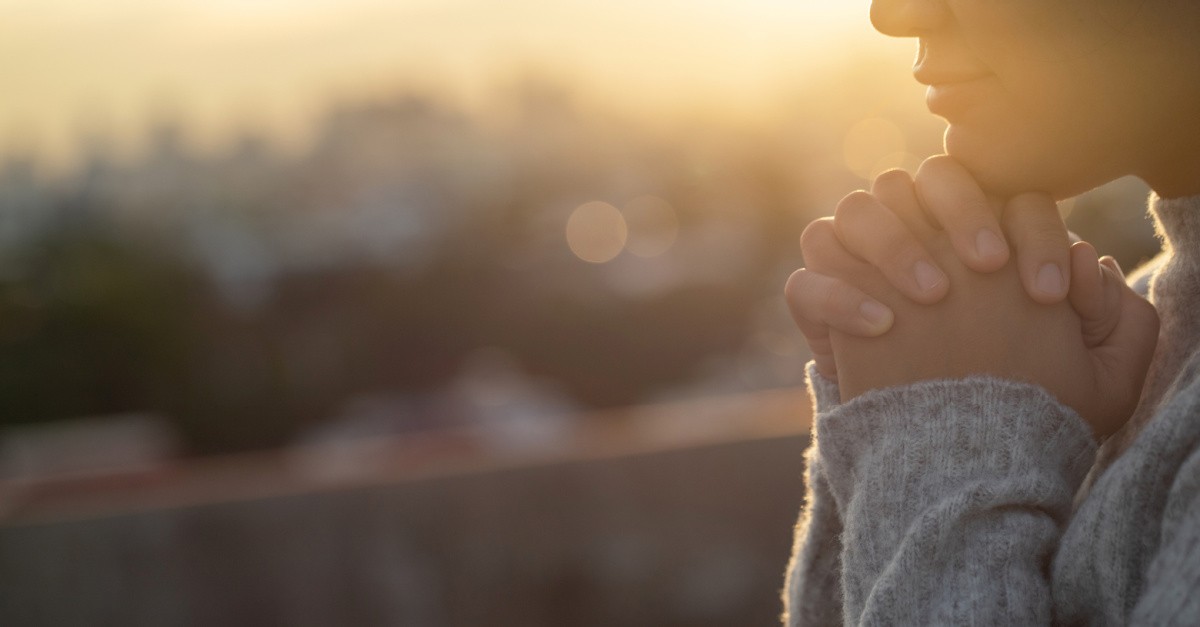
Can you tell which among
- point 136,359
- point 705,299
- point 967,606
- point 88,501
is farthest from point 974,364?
point 705,299

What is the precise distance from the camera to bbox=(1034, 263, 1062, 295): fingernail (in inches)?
40.8

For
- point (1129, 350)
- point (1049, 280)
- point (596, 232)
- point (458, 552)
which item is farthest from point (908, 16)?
point (596, 232)

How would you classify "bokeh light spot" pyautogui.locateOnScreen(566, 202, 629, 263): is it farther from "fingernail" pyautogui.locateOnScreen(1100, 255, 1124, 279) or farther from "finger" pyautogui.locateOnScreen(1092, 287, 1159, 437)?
"finger" pyautogui.locateOnScreen(1092, 287, 1159, 437)

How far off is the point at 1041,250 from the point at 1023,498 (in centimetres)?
23

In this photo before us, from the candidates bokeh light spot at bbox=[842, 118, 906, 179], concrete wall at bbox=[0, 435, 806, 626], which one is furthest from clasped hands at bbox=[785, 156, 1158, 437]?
bokeh light spot at bbox=[842, 118, 906, 179]

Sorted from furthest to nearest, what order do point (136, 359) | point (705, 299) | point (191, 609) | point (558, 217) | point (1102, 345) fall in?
point (558, 217) < point (705, 299) < point (136, 359) < point (191, 609) < point (1102, 345)

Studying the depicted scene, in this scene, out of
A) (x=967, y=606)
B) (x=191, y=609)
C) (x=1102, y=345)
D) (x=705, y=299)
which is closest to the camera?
(x=967, y=606)

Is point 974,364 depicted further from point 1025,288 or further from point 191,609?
point 191,609

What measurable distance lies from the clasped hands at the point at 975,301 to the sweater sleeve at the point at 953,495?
0.03 meters

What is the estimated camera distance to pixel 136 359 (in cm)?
3938

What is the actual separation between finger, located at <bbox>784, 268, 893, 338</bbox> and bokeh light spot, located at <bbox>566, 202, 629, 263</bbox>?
5512 cm

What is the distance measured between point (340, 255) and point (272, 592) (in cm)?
6159

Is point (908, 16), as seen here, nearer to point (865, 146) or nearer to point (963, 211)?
point (963, 211)

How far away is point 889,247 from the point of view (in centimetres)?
109
